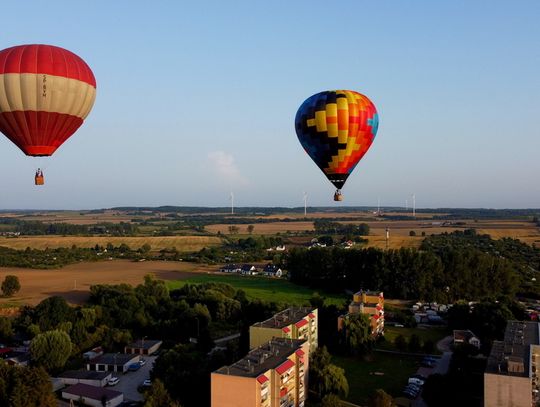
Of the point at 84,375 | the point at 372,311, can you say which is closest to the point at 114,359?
the point at 84,375

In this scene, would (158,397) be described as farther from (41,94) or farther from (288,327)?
(41,94)

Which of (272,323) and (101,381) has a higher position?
(272,323)

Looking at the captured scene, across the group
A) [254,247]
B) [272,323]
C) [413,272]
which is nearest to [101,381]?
[272,323]

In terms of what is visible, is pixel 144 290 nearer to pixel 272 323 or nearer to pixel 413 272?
pixel 272 323

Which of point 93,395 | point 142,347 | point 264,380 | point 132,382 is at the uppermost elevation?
point 264,380

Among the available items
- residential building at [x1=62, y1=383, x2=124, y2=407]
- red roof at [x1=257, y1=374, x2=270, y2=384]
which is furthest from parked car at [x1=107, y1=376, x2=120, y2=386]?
red roof at [x1=257, y1=374, x2=270, y2=384]
